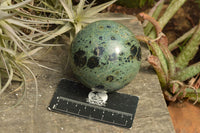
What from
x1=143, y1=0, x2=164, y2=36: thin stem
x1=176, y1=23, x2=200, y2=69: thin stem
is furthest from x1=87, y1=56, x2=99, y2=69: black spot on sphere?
x1=143, y1=0, x2=164, y2=36: thin stem

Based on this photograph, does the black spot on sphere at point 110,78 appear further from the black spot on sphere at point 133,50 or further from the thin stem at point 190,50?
the thin stem at point 190,50

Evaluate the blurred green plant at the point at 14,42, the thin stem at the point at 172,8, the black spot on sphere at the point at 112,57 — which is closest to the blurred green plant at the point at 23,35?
the blurred green plant at the point at 14,42

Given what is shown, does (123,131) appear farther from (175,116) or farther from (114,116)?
(175,116)

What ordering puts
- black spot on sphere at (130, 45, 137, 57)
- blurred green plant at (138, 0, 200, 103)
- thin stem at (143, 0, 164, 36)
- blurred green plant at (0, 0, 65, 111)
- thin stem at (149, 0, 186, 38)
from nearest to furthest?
blurred green plant at (0, 0, 65, 111) < black spot on sphere at (130, 45, 137, 57) < blurred green plant at (138, 0, 200, 103) < thin stem at (149, 0, 186, 38) < thin stem at (143, 0, 164, 36)

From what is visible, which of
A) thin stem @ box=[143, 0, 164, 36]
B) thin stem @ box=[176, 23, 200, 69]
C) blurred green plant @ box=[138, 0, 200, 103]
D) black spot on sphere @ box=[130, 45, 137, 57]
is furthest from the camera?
thin stem @ box=[143, 0, 164, 36]

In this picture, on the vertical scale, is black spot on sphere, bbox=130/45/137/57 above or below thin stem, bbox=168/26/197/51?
above

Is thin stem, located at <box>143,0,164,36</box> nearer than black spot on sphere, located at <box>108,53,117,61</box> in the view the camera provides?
No

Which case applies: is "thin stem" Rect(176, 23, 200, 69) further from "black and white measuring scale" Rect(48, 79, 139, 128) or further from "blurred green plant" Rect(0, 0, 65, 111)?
"blurred green plant" Rect(0, 0, 65, 111)
